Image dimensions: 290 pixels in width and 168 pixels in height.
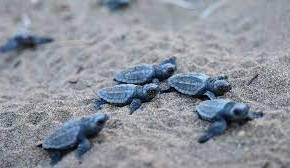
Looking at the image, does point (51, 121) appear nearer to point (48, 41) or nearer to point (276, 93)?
point (276, 93)

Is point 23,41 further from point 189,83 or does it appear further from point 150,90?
point 189,83

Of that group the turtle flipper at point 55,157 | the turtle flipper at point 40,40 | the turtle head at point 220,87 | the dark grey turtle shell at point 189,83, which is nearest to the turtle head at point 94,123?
the turtle flipper at point 55,157

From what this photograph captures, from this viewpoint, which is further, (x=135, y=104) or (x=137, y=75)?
(x=137, y=75)

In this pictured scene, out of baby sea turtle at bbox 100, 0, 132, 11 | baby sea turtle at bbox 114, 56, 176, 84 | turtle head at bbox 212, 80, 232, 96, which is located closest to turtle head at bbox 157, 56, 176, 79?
baby sea turtle at bbox 114, 56, 176, 84

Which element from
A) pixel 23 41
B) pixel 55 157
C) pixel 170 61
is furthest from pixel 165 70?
pixel 23 41

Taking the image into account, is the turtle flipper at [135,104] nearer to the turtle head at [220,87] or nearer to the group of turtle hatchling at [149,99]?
the group of turtle hatchling at [149,99]

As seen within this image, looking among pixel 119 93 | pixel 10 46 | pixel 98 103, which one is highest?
pixel 119 93

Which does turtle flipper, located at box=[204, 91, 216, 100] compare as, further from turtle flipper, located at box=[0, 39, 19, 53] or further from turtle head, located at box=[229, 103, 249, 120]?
turtle flipper, located at box=[0, 39, 19, 53]
